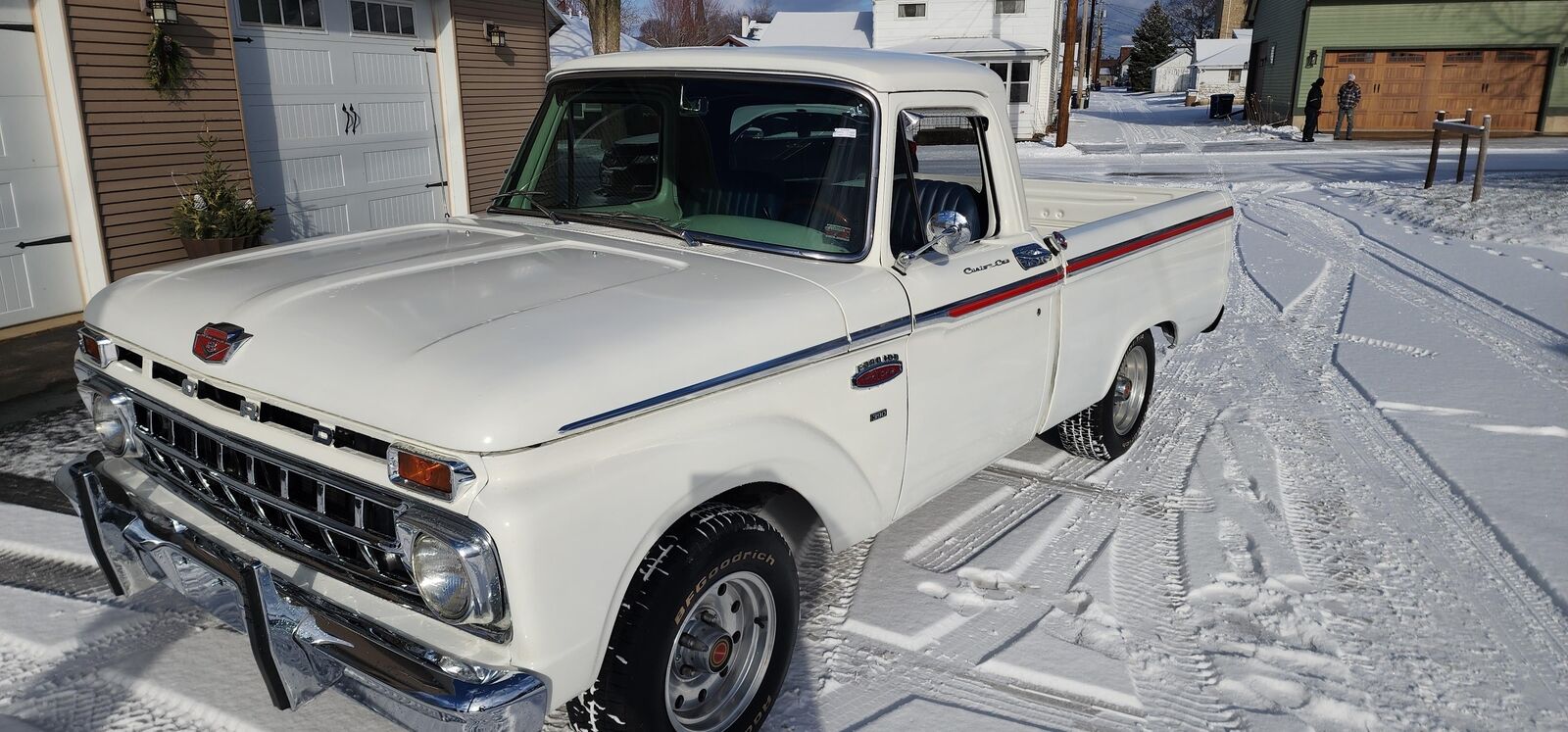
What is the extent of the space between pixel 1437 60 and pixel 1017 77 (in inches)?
423

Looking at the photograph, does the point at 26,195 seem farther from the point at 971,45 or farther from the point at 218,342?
the point at 971,45

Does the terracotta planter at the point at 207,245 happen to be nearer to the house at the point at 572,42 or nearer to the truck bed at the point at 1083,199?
the truck bed at the point at 1083,199

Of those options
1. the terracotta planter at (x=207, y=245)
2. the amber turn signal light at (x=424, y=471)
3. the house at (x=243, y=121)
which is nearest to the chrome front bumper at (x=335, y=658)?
the amber turn signal light at (x=424, y=471)

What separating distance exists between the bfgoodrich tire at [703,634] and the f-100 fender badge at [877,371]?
546 millimetres

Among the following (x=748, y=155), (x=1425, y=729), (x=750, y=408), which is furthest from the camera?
(x=748, y=155)

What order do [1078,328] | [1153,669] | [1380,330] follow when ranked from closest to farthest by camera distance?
[1153,669] → [1078,328] → [1380,330]

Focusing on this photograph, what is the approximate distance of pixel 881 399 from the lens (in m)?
3.28

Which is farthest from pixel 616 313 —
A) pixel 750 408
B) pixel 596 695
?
pixel 596 695

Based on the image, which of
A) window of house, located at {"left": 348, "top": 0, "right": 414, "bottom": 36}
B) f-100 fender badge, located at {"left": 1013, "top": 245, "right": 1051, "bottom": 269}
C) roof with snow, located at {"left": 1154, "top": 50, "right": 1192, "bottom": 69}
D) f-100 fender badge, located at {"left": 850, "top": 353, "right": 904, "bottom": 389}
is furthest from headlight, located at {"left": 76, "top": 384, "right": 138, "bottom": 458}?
roof with snow, located at {"left": 1154, "top": 50, "right": 1192, "bottom": 69}

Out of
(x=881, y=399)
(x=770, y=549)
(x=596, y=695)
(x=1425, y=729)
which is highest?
(x=881, y=399)

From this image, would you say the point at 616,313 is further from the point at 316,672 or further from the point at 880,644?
the point at 880,644

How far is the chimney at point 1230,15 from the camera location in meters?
69.4

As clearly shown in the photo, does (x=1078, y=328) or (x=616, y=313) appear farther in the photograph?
(x=1078, y=328)

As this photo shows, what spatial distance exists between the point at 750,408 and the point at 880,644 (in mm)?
1218
